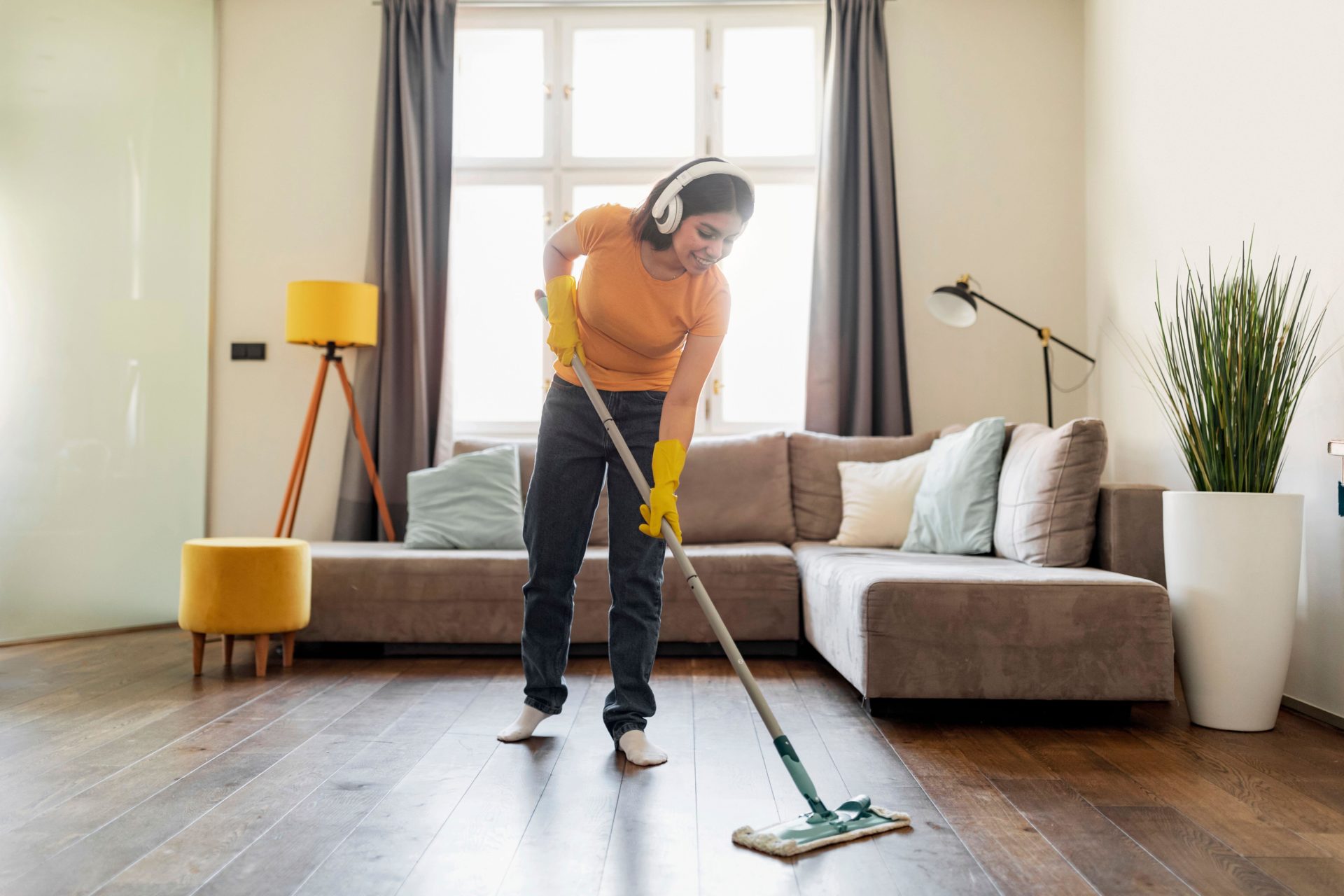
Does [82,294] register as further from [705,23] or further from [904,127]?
[904,127]

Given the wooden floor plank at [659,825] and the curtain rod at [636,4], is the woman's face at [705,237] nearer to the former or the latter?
the wooden floor plank at [659,825]

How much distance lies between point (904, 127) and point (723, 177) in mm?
2798

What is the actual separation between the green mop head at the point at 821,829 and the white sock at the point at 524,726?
0.74 metres

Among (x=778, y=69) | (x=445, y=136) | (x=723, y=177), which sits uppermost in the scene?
(x=778, y=69)

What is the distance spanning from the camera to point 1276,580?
7.65 ft

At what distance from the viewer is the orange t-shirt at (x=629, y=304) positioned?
203 cm

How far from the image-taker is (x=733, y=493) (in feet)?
12.6

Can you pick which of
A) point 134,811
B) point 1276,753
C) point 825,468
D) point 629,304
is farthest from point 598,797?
point 825,468

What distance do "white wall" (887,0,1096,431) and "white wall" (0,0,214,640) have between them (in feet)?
9.87

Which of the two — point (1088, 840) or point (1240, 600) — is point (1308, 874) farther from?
point (1240, 600)

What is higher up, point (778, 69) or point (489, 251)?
point (778, 69)

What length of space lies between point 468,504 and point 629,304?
1804mm

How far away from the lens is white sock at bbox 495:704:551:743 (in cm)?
223

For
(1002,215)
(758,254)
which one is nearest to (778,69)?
(758,254)
